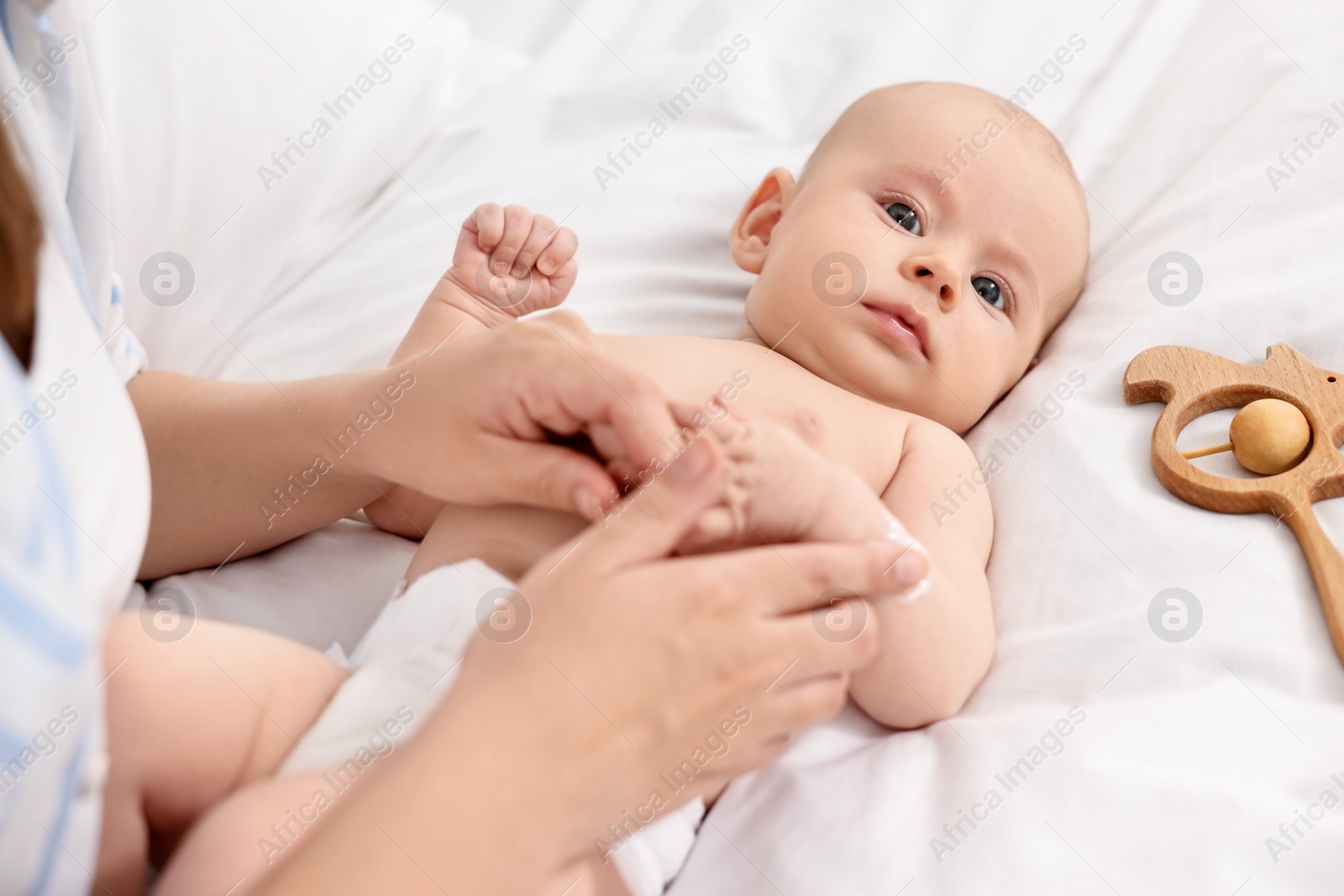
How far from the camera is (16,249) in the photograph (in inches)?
23.9

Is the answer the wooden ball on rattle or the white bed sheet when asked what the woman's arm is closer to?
the white bed sheet

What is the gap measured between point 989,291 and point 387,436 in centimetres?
83

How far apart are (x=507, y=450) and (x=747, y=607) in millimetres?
283

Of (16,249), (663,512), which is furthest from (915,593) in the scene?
(16,249)

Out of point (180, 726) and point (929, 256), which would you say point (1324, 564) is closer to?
point (929, 256)

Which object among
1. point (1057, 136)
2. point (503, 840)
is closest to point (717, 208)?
point (1057, 136)

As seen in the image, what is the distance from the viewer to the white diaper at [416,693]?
2.77 ft

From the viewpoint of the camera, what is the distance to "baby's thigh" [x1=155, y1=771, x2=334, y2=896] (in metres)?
0.73

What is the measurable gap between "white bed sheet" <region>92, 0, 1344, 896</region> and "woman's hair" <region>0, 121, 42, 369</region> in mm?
574

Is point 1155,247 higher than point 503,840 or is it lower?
higher

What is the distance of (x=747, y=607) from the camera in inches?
29.4

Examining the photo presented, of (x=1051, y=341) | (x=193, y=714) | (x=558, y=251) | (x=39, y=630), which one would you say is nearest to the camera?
(x=39, y=630)

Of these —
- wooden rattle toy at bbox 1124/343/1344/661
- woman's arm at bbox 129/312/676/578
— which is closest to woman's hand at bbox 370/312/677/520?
woman's arm at bbox 129/312/676/578

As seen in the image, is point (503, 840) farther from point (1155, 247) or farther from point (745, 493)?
point (1155, 247)
